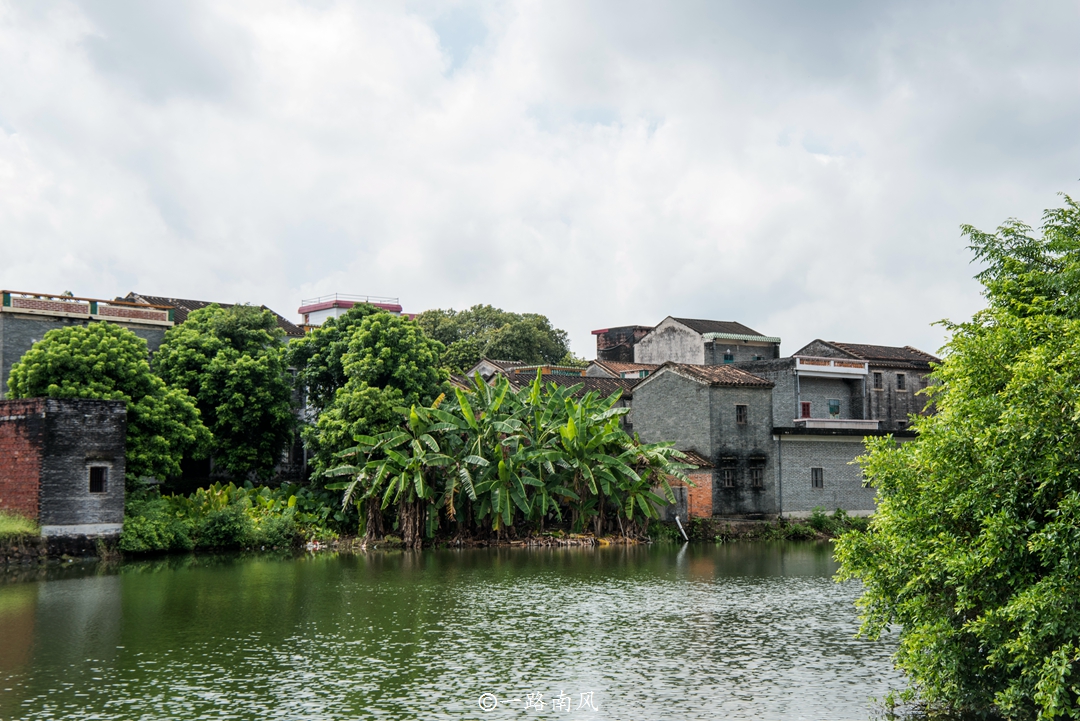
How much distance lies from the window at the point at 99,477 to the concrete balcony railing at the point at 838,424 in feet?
88.2

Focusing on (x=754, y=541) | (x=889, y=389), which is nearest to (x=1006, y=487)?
(x=754, y=541)

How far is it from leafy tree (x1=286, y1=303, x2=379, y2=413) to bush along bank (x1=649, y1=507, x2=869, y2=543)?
43.0 ft

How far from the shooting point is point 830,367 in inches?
1753

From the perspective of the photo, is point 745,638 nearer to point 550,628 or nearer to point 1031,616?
point 550,628

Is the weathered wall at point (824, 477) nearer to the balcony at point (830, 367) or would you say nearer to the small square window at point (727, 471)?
the small square window at point (727, 471)

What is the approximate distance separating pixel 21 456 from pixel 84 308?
10231 mm

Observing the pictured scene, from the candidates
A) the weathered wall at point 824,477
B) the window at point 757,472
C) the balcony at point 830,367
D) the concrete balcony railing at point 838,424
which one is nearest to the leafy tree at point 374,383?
the window at point 757,472

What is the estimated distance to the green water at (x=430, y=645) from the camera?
12.5m

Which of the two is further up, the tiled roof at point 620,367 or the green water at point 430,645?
the tiled roof at point 620,367

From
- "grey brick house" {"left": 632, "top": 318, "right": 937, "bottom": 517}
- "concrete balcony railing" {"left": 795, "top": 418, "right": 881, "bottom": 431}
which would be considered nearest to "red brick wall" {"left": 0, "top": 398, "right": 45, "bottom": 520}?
"grey brick house" {"left": 632, "top": 318, "right": 937, "bottom": 517}

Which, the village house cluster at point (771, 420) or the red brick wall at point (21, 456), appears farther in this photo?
the village house cluster at point (771, 420)

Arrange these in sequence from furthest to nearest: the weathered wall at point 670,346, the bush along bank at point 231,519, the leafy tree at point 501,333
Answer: the leafy tree at point 501,333, the weathered wall at point 670,346, the bush along bank at point 231,519

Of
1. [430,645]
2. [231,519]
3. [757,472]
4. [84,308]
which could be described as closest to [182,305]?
[84,308]

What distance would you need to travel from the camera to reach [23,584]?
77.5ft
